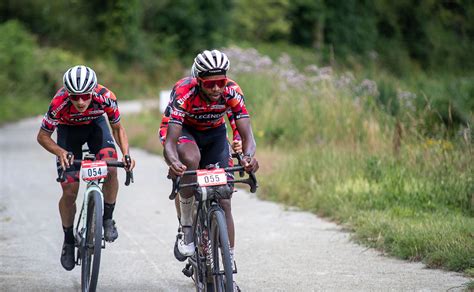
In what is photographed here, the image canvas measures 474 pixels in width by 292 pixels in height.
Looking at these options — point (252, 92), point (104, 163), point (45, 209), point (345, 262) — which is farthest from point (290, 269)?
point (252, 92)

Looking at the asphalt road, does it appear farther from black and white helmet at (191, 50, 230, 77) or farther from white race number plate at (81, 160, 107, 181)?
black and white helmet at (191, 50, 230, 77)

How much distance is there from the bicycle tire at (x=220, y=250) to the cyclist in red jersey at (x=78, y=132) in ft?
3.75

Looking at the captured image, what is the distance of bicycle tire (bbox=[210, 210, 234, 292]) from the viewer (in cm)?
634

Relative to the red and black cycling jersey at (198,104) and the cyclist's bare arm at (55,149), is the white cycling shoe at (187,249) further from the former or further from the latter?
the cyclist's bare arm at (55,149)

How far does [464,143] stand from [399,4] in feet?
66.0

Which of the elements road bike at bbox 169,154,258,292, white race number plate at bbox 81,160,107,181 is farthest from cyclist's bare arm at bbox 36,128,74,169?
road bike at bbox 169,154,258,292

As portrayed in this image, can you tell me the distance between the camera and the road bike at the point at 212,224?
6.49 m

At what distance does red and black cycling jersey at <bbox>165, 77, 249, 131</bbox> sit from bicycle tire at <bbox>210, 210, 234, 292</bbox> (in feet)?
2.85

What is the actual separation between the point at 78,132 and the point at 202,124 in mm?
1237

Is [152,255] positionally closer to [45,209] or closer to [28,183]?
[45,209]

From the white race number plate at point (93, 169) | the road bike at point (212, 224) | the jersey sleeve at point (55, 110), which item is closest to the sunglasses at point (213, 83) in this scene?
the road bike at point (212, 224)

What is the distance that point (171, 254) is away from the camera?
30.7 ft

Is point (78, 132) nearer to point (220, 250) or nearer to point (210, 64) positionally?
point (210, 64)

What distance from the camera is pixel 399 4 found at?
31.1 meters
